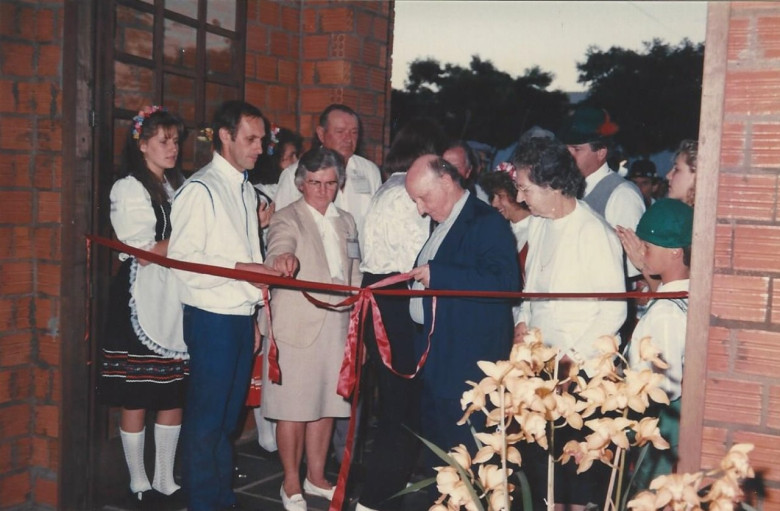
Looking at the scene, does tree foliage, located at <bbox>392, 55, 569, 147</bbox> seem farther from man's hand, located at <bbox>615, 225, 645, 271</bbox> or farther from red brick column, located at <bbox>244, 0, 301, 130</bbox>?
man's hand, located at <bbox>615, 225, 645, 271</bbox>

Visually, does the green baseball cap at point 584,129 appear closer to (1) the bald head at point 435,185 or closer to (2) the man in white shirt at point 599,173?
(2) the man in white shirt at point 599,173

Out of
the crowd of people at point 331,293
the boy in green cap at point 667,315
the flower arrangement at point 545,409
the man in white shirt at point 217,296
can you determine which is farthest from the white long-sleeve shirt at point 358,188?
the flower arrangement at point 545,409

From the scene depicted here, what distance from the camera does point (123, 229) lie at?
3.87 m

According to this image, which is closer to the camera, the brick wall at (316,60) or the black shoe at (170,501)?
the black shoe at (170,501)

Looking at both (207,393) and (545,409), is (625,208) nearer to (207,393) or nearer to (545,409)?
(207,393)

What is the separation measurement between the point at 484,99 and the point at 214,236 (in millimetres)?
28032

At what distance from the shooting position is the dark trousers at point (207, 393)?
382cm

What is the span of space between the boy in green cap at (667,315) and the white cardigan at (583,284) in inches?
6.6

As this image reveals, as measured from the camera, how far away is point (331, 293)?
13.6ft

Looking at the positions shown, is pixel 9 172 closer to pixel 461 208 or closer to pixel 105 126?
pixel 105 126

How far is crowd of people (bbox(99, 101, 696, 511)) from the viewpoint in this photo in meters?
3.46

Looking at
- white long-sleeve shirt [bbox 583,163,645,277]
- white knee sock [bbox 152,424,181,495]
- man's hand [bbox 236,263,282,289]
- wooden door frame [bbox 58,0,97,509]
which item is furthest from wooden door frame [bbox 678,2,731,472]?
white knee sock [bbox 152,424,181,495]

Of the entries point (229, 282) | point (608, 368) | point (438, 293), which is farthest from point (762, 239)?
point (229, 282)

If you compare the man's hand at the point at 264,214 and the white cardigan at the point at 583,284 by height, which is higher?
the man's hand at the point at 264,214
